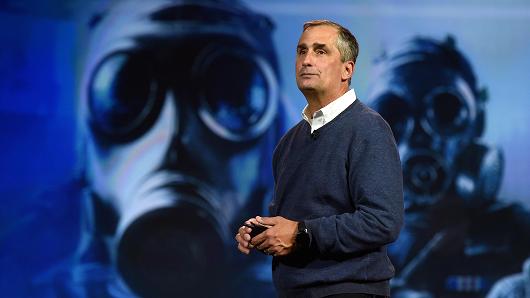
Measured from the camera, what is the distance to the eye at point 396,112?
4047 mm

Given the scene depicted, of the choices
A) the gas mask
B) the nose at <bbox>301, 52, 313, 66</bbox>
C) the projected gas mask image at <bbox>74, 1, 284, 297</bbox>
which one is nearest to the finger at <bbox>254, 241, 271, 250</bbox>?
the nose at <bbox>301, 52, 313, 66</bbox>

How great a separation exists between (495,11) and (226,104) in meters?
1.39

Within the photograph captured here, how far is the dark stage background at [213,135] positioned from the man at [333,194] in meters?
2.02

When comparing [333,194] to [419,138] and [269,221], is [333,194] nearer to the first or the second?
[269,221]

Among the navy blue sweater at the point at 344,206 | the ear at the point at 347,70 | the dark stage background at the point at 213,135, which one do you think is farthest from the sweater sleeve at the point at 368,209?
the dark stage background at the point at 213,135

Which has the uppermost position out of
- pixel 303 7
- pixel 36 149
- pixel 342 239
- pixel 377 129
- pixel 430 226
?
pixel 303 7

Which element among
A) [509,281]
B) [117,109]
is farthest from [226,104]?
[509,281]

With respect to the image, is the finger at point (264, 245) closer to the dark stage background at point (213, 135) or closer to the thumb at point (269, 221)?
the thumb at point (269, 221)

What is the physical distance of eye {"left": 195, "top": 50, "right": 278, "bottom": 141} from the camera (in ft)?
13.3

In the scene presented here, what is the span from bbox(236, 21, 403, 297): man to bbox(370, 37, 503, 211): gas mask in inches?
81.3

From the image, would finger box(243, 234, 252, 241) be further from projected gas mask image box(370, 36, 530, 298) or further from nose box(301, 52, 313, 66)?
projected gas mask image box(370, 36, 530, 298)

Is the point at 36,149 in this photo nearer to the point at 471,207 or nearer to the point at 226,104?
the point at 226,104

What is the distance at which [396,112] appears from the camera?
4.06 m

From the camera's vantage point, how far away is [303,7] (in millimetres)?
4051
